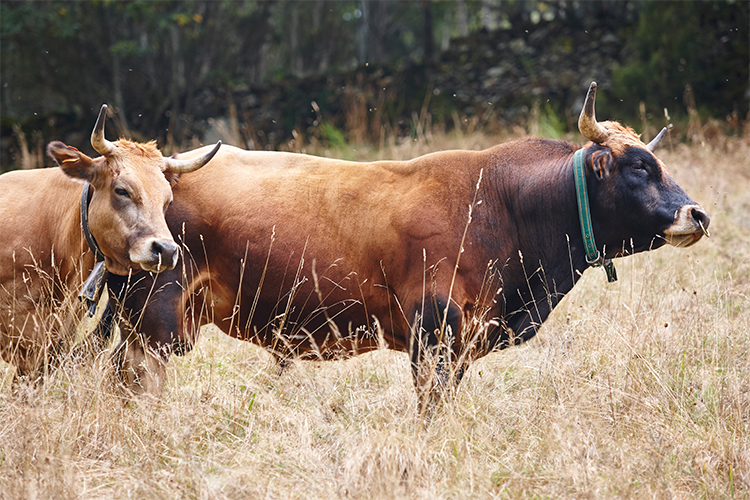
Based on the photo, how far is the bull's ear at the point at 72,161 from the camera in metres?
3.53

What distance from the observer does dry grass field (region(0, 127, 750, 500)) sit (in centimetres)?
295

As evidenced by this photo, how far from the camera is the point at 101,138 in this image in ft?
11.5

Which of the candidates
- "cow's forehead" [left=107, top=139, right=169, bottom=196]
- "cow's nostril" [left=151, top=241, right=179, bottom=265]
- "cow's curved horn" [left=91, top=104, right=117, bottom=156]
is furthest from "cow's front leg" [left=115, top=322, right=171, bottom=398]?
"cow's curved horn" [left=91, top=104, right=117, bottom=156]

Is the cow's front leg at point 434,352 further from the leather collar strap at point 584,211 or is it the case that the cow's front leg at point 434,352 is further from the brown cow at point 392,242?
the leather collar strap at point 584,211

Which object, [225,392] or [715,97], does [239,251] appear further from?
[715,97]

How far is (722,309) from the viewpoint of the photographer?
192 inches

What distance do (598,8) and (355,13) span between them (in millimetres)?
11560

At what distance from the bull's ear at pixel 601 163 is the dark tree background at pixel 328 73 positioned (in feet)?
25.4

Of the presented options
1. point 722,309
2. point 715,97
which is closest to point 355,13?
point 715,97

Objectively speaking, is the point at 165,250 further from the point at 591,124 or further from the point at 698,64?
the point at 698,64

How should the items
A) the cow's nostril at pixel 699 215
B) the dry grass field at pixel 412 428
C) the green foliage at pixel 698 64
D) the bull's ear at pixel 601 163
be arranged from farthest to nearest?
the green foliage at pixel 698 64 < the bull's ear at pixel 601 163 < the cow's nostril at pixel 699 215 < the dry grass field at pixel 412 428

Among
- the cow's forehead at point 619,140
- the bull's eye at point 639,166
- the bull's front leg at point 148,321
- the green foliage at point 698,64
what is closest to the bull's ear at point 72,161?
the bull's front leg at point 148,321

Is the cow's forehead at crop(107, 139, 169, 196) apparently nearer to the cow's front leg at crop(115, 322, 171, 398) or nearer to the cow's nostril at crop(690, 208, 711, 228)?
the cow's front leg at crop(115, 322, 171, 398)

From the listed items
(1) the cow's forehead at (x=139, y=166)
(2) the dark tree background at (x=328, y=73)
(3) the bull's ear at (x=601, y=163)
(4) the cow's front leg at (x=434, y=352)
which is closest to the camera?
(4) the cow's front leg at (x=434, y=352)
